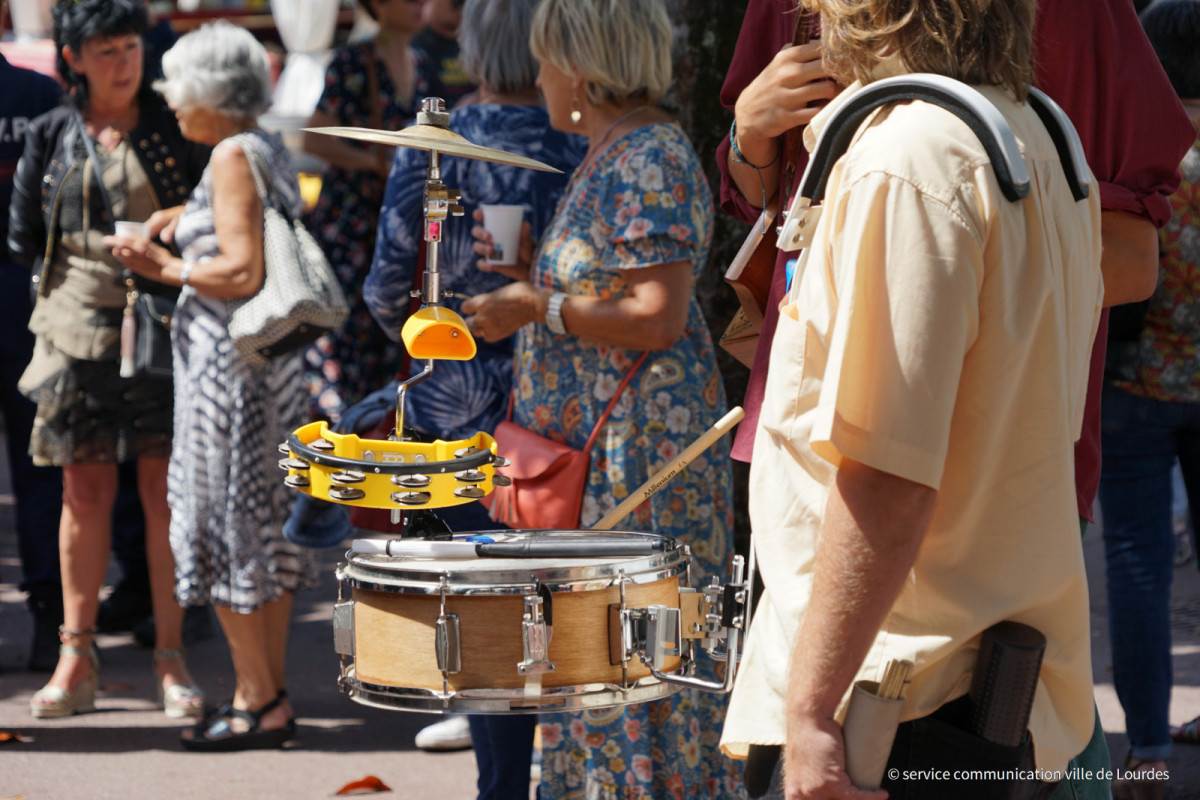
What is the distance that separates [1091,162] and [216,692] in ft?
12.5

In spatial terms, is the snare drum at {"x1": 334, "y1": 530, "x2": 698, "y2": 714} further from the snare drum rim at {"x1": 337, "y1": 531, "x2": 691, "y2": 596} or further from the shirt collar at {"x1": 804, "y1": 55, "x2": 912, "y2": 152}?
the shirt collar at {"x1": 804, "y1": 55, "x2": 912, "y2": 152}

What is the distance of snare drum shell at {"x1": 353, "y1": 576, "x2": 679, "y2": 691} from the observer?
7.04 feet

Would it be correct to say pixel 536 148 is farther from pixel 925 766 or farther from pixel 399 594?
pixel 925 766

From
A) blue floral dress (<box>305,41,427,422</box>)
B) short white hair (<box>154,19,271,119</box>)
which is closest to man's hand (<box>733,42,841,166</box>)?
short white hair (<box>154,19,271,119</box>)

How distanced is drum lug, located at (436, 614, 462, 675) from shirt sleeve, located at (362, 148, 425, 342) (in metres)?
1.66

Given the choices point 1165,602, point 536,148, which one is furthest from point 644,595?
point 1165,602

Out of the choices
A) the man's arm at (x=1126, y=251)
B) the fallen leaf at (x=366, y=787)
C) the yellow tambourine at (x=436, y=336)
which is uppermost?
the man's arm at (x=1126, y=251)

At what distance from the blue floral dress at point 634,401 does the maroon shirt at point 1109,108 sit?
43.8 inches

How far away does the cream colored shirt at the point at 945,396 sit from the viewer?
5.18 ft

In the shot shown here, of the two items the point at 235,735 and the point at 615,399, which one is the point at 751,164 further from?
the point at 235,735

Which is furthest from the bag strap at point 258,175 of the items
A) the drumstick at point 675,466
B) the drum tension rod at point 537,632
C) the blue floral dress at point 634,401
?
the drum tension rod at point 537,632

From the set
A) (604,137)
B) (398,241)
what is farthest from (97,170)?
(604,137)

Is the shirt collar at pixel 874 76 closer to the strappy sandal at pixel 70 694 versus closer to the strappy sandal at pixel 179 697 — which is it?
the strappy sandal at pixel 179 697

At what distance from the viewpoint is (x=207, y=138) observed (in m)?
4.39
